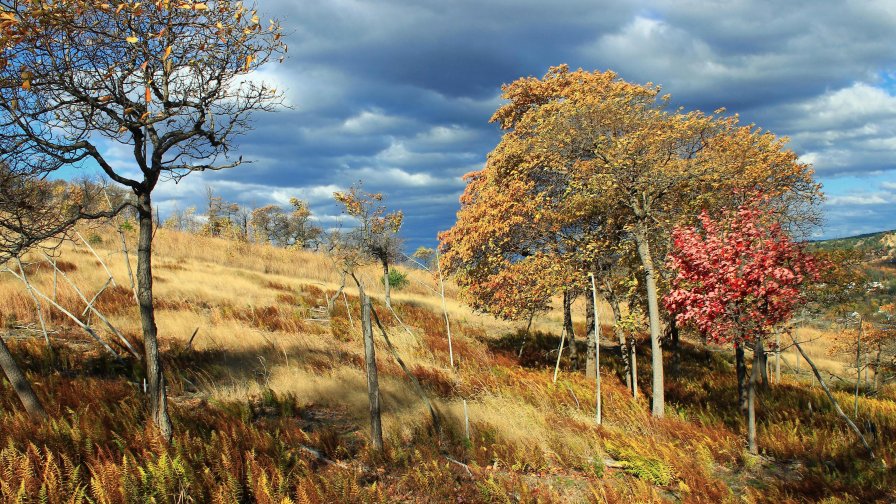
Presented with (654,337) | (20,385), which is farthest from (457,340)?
(20,385)

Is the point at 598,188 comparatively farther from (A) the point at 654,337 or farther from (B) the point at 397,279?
(B) the point at 397,279

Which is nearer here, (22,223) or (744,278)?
(22,223)

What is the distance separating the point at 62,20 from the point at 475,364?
12.3 metres

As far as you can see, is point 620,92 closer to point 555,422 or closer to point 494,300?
point 494,300

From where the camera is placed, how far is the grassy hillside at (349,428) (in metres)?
5.05

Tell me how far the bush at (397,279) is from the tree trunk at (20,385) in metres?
25.3

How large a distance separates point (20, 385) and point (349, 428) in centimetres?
446

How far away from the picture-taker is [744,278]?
27.7 ft

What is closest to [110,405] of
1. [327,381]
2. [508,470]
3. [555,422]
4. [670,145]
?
[327,381]

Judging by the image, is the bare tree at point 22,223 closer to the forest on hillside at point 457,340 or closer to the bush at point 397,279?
the forest on hillside at point 457,340

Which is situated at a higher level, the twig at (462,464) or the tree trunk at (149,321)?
the tree trunk at (149,321)

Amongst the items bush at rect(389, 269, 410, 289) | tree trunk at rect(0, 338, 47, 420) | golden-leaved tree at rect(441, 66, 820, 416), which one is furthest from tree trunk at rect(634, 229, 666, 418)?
bush at rect(389, 269, 410, 289)

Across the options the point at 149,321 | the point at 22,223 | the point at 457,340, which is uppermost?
the point at 22,223

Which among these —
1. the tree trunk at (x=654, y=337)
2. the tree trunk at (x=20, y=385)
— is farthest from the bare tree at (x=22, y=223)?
the tree trunk at (x=654, y=337)
